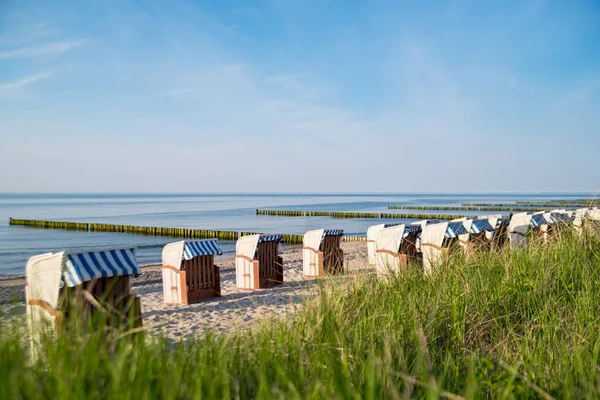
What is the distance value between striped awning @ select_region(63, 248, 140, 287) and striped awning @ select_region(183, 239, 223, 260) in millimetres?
3088

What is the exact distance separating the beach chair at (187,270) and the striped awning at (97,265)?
10.2 ft

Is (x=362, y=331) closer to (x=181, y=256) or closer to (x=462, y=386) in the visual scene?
(x=462, y=386)

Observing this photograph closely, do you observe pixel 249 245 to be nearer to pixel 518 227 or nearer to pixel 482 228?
pixel 482 228

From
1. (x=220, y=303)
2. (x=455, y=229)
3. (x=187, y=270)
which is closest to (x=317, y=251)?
(x=455, y=229)

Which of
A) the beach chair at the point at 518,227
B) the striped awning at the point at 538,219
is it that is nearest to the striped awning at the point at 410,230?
the beach chair at the point at 518,227

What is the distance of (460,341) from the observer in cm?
338

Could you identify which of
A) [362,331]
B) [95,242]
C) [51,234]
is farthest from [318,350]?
[51,234]

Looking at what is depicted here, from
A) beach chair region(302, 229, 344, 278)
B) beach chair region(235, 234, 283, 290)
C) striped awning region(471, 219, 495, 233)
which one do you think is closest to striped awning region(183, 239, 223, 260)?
beach chair region(235, 234, 283, 290)

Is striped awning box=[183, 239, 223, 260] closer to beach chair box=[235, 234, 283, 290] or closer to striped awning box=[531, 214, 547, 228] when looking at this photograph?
beach chair box=[235, 234, 283, 290]

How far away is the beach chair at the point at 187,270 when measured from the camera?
28.4ft

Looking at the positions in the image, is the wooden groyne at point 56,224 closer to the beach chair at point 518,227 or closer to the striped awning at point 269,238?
the striped awning at point 269,238

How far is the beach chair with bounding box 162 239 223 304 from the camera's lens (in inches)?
341

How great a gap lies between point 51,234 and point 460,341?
112 feet

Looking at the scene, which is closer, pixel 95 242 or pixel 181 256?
pixel 181 256
